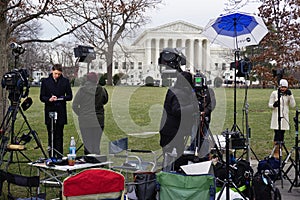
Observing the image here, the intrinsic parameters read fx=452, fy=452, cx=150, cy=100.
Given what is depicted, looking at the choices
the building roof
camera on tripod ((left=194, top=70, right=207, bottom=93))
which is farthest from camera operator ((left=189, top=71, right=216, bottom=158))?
the building roof

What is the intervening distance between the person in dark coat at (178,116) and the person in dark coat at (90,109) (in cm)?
141

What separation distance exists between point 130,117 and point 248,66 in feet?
35.7

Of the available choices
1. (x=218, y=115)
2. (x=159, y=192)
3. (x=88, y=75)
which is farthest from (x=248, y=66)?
(x=218, y=115)

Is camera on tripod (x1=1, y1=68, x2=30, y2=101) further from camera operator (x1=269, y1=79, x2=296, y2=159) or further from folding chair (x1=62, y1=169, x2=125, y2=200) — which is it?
A: camera operator (x1=269, y1=79, x2=296, y2=159)

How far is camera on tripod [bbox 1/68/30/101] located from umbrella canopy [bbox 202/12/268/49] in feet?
10.1

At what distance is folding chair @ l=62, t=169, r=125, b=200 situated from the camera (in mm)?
3881

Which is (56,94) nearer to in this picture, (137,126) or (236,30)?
(236,30)

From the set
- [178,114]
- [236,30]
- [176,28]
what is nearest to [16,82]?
[178,114]

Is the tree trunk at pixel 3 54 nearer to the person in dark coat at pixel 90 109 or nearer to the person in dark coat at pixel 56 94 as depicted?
the person in dark coat at pixel 56 94

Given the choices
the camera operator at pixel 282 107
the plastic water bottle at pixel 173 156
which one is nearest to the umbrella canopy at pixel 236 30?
the camera operator at pixel 282 107

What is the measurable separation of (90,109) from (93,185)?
3.20m

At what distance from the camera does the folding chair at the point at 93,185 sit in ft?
12.7

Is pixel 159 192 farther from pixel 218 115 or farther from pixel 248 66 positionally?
pixel 218 115

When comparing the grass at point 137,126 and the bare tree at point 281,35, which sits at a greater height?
the bare tree at point 281,35
